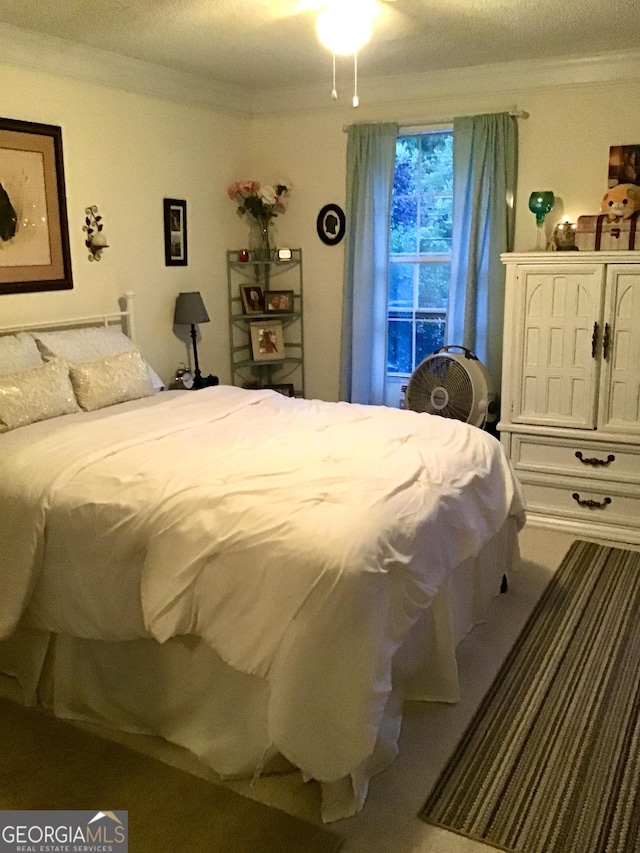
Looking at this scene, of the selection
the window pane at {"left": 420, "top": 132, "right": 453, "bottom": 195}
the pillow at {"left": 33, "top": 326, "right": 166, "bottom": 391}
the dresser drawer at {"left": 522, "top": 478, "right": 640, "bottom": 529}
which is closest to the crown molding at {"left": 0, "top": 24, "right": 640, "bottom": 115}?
the window pane at {"left": 420, "top": 132, "right": 453, "bottom": 195}

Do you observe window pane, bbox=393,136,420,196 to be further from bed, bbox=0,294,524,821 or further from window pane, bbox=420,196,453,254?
bed, bbox=0,294,524,821

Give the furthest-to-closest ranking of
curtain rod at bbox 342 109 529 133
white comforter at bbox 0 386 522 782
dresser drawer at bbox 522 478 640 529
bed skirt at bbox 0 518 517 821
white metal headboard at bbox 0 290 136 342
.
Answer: curtain rod at bbox 342 109 529 133, dresser drawer at bbox 522 478 640 529, white metal headboard at bbox 0 290 136 342, bed skirt at bbox 0 518 517 821, white comforter at bbox 0 386 522 782

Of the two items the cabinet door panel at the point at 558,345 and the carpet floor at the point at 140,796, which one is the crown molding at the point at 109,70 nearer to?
the cabinet door panel at the point at 558,345

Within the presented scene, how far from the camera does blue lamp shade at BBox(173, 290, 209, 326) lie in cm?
459

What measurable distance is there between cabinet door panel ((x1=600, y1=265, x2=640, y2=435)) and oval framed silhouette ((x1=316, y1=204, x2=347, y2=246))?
6.09 ft

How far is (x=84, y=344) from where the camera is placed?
3734mm

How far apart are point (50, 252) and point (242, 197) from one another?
1.69m

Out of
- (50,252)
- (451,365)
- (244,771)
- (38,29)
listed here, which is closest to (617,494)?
(451,365)

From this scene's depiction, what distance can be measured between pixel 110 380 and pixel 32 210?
0.95 m

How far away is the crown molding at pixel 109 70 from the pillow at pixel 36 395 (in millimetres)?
1484

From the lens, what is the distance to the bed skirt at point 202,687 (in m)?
2.23

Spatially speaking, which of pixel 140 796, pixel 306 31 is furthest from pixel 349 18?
pixel 140 796

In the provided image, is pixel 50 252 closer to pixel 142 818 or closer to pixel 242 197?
pixel 242 197

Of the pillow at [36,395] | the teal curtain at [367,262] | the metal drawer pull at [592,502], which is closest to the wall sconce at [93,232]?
the pillow at [36,395]
